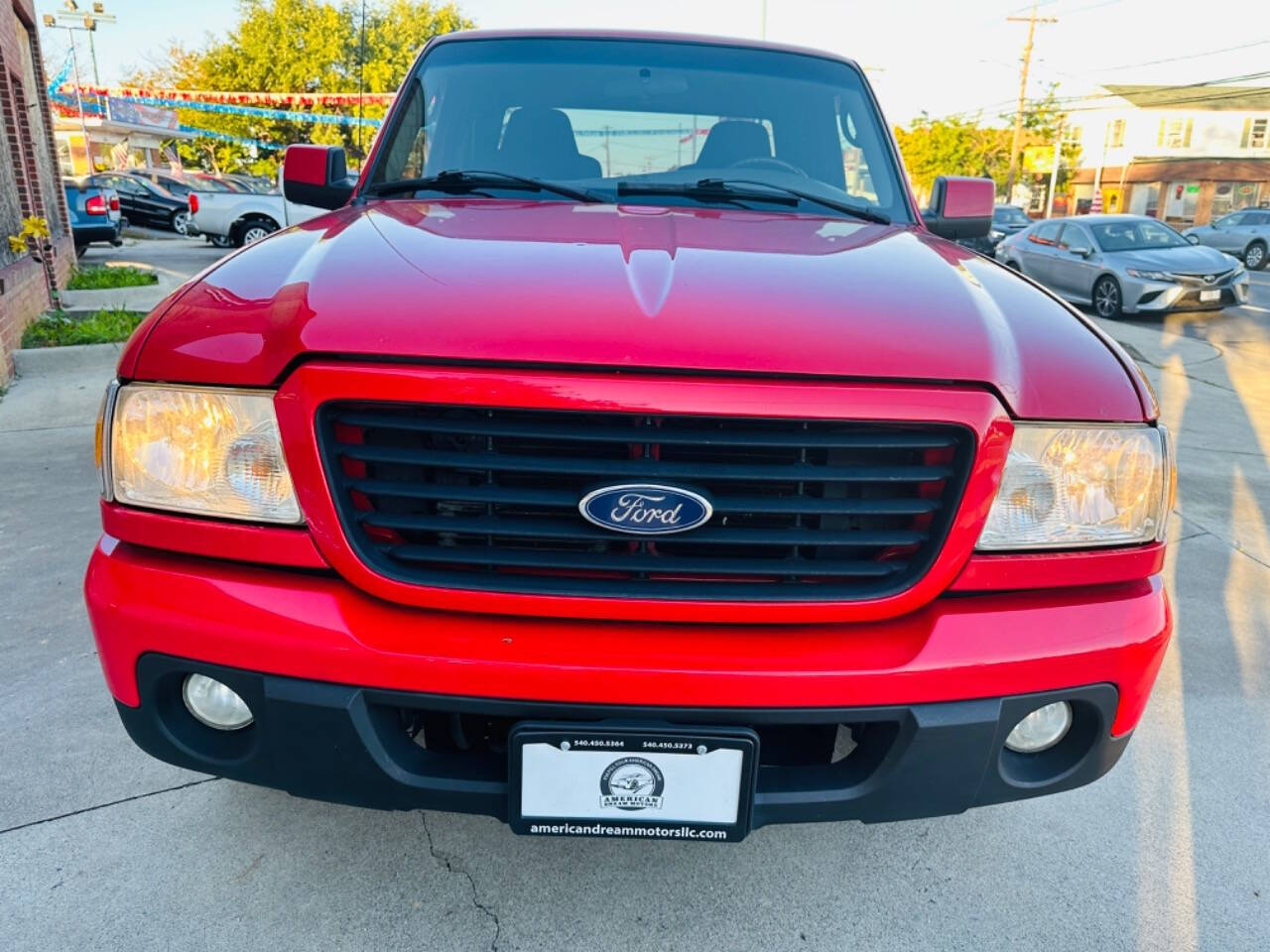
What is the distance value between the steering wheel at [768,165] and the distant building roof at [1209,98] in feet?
177

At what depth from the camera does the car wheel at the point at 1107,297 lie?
39.5 feet

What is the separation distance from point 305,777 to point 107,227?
57.3 feet

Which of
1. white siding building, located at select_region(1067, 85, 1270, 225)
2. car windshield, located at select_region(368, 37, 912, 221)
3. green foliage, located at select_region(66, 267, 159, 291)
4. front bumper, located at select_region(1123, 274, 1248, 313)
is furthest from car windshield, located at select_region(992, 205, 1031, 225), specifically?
car windshield, located at select_region(368, 37, 912, 221)

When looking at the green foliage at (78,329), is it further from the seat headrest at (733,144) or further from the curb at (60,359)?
the seat headrest at (733,144)

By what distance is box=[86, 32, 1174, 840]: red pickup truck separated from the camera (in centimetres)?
141

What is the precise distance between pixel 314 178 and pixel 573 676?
2152 mm

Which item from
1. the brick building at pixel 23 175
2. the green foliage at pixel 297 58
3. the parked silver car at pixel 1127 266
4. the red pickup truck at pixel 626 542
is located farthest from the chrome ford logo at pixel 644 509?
the green foliage at pixel 297 58

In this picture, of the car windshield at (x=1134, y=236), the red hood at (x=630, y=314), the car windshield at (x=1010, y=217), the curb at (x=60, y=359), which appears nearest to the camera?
the red hood at (x=630, y=314)

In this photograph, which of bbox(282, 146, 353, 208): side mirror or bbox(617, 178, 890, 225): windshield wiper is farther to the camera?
bbox(282, 146, 353, 208): side mirror

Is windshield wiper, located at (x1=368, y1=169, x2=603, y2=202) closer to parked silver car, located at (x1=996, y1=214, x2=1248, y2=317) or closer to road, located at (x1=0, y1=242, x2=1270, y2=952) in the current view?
road, located at (x1=0, y1=242, x2=1270, y2=952)

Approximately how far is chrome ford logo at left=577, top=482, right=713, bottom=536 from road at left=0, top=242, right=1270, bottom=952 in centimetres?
91

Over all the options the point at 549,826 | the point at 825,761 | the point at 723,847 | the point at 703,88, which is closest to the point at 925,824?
the point at 723,847

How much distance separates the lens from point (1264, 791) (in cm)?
231

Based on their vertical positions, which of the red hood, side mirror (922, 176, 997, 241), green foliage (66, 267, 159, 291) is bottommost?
green foliage (66, 267, 159, 291)
